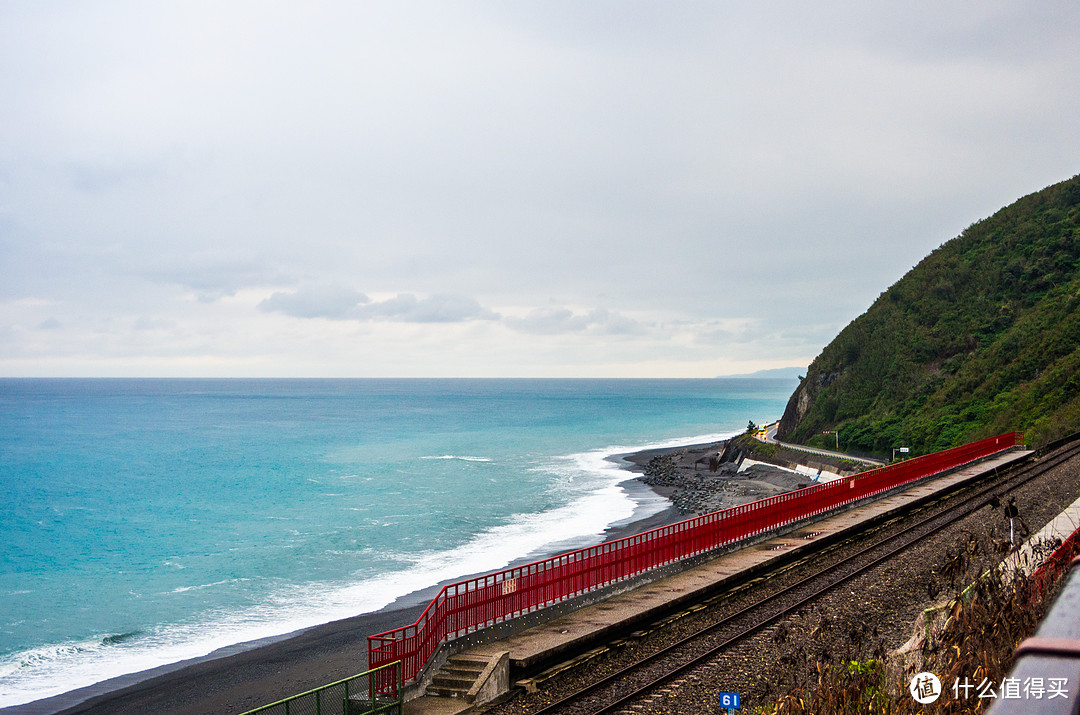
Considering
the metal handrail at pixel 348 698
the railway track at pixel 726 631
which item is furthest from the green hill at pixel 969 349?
the metal handrail at pixel 348 698

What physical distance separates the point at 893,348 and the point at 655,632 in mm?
66102

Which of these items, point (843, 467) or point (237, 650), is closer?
point (237, 650)

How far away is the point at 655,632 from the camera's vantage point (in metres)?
14.2

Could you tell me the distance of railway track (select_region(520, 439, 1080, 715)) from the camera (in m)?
11.2

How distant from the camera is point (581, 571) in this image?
15.6 meters

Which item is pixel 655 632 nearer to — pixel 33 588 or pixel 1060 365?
pixel 33 588

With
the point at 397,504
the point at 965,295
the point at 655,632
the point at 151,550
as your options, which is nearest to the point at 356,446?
the point at 397,504

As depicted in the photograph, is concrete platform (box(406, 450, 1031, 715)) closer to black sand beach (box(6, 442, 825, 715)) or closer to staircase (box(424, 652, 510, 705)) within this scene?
staircase (box(424, 652, 510, 705))

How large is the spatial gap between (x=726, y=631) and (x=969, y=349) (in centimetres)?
6364

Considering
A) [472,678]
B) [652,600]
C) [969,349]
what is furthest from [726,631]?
[969,349]

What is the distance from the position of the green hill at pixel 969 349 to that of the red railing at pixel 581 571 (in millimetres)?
25883

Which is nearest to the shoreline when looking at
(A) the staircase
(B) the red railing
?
(B) the red railing

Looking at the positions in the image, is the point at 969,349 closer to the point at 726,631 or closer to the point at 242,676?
the point at 726,631

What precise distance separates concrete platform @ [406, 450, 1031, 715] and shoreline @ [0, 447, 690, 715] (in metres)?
9.29
